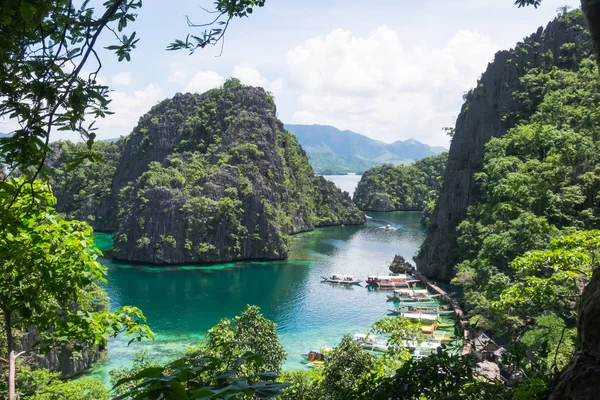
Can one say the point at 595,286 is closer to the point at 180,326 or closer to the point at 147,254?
the point at 180,326

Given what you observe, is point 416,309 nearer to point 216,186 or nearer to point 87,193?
point 216,186

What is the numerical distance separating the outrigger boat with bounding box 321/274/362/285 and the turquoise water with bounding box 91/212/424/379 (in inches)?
29.4

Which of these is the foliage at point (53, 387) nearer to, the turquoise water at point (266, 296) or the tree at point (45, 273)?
the turquoise water at point (266, 296)

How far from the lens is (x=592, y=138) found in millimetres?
23062

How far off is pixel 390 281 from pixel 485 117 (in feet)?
50.8

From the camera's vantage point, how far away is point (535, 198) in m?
22.1

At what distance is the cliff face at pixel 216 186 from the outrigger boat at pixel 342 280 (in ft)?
30.6

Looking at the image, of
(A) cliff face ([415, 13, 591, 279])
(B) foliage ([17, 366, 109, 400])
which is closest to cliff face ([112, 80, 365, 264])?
(A) cliff face ([415, 13, 591, 279])

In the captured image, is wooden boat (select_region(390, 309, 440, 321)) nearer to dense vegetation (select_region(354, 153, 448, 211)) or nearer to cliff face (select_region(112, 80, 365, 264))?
cliff face (select_region(112, 80, 365, 264))

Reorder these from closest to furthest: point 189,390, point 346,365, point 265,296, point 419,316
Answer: point 189,390, point 346,365, point 419,316, point 265,296

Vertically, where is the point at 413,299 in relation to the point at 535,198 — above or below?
below

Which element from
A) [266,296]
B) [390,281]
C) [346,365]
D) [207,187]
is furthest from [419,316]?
[207,187]

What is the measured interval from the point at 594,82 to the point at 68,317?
1249 inches

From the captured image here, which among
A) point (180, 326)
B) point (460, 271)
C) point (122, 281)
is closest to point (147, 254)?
point (122, 281)
